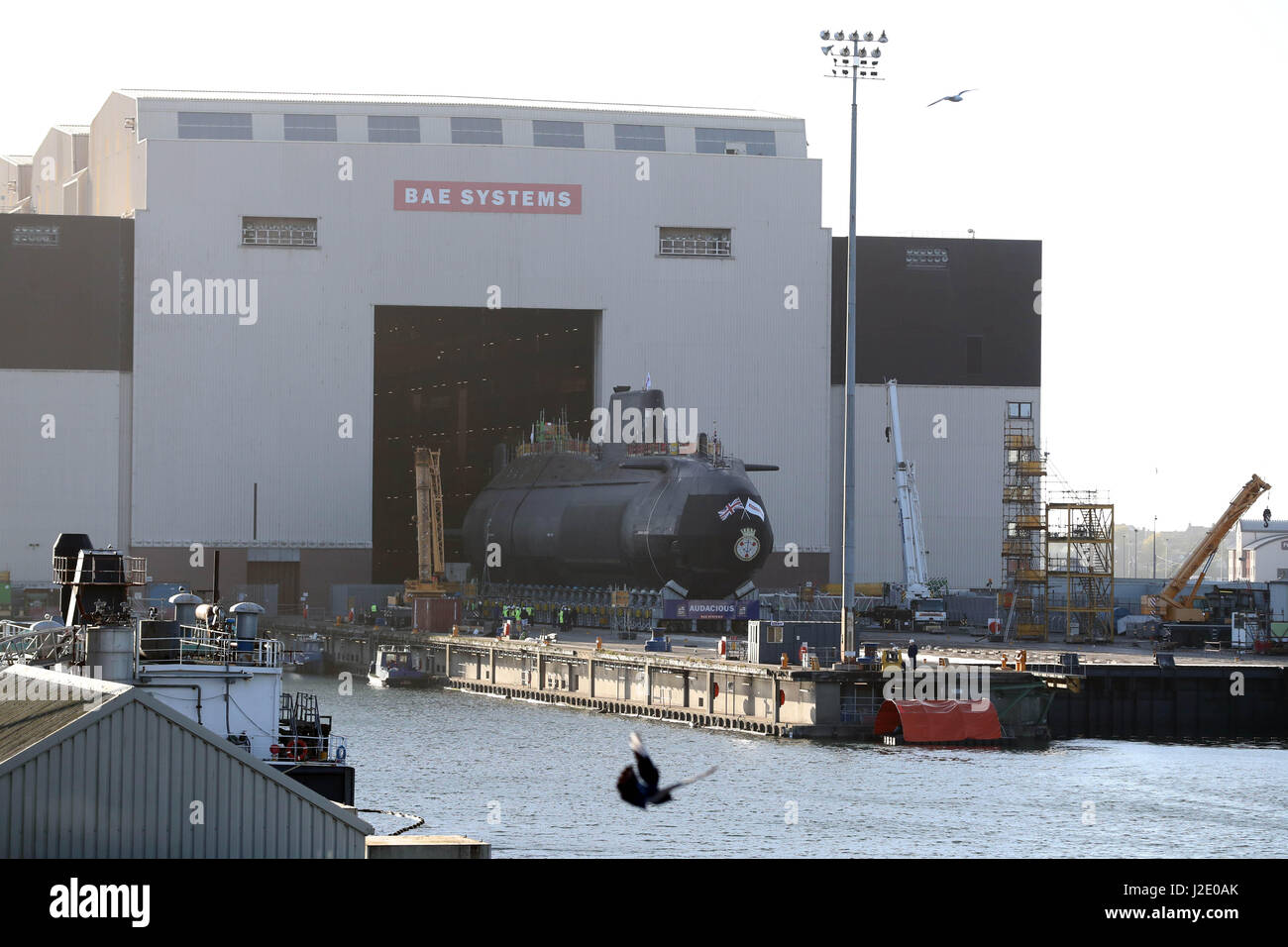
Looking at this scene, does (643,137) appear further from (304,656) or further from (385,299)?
(304,656)

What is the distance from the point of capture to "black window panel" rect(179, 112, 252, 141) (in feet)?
277

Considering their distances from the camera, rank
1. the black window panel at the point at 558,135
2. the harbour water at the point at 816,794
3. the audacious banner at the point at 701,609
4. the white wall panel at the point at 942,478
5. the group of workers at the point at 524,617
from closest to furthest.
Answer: the harbour water at the point at 816,794
the audacious banner at the point at 701,609
the group of workers at the point at 524,617
the black window panel at the point at 558,135
the white wall panel at the point at 942,478

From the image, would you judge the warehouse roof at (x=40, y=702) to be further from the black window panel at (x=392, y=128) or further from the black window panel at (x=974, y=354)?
the black window panel at (x=974, y=354)

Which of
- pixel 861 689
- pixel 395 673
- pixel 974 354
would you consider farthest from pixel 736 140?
pixel 861 689

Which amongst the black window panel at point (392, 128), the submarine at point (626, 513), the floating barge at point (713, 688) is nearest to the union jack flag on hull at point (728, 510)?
the submarine at point (626, 513)

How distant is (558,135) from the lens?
86.4 meters

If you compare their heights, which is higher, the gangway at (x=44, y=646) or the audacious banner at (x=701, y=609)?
the gangway at (x=44, y=646)

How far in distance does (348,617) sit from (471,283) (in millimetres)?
16367

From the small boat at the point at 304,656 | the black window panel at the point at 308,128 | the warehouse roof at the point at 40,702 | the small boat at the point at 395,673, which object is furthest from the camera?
the black window panel at the point at 308,128

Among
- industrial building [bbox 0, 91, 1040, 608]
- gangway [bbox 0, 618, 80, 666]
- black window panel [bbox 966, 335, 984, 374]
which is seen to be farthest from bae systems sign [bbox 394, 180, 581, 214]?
gangway [bbox 0, 618, 80, 666]

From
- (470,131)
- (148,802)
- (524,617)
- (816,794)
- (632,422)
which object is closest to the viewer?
(148,802)

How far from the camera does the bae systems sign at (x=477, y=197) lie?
82562mm

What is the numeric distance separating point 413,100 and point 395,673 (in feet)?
101

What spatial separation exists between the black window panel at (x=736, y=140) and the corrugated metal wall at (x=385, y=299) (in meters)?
4.07
